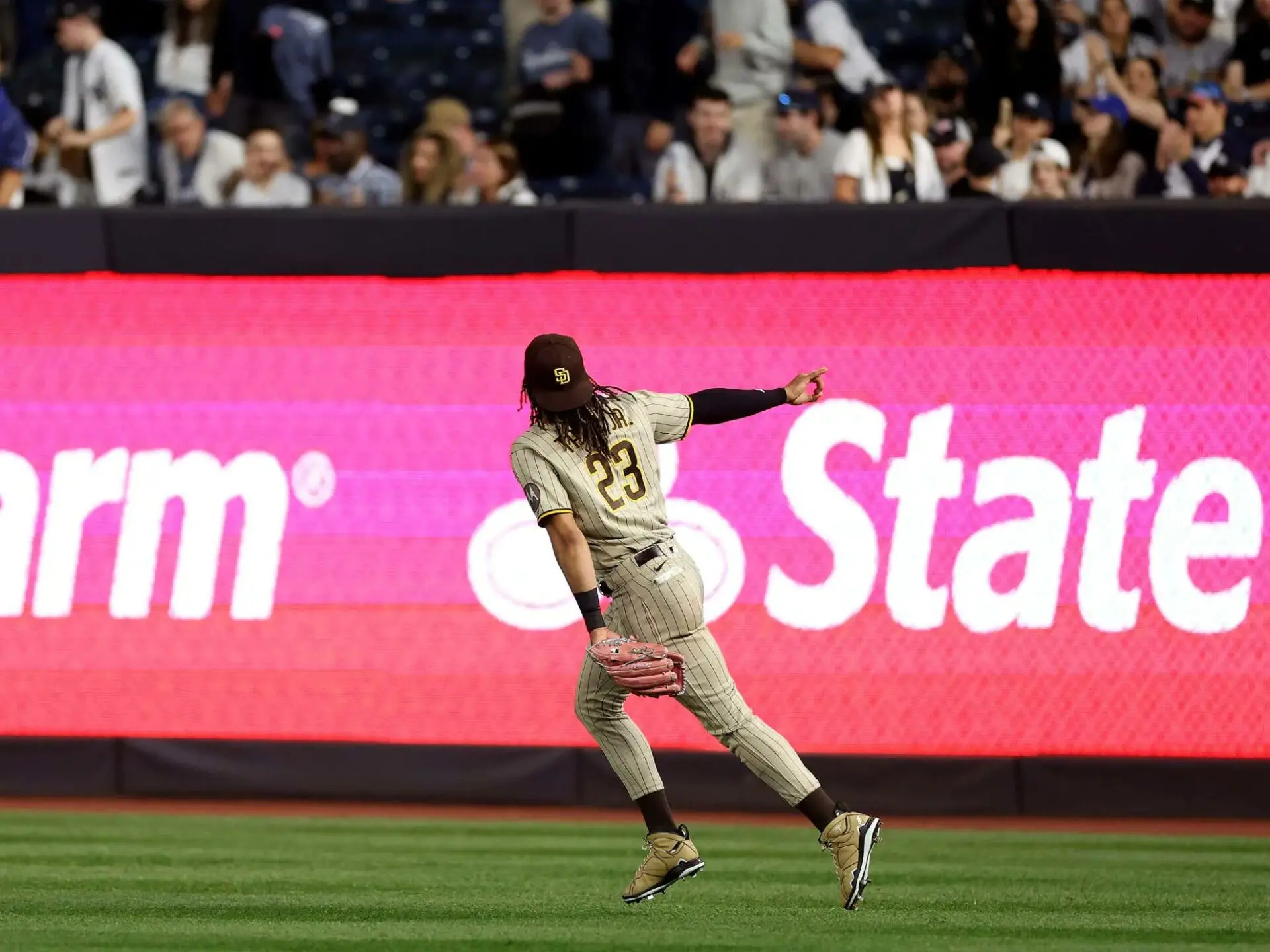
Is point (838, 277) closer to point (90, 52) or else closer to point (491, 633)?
point (491, 633)

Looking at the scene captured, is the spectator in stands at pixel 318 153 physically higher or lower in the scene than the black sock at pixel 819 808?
higher

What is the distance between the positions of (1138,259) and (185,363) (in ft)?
16.2

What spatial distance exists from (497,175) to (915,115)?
2473mm

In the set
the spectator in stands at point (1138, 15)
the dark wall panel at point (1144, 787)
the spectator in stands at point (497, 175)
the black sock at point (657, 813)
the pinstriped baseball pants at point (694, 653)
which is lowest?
the dark wall panel at point (1144, 787)

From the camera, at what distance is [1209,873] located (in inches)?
342

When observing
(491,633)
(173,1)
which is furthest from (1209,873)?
(173,1)

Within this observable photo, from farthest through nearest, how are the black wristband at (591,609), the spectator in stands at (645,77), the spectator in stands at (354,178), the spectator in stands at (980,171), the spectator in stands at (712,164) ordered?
the spectator in stands at (645,77) → the spectator in stands at (354,178) → the spectator in stands at (712,164) → the spectator in stands at (980,171) → the black wristband at (591,609)

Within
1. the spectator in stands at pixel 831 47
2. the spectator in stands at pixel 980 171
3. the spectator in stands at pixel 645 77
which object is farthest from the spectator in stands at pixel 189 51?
the spectator in stands at pixel 980 171

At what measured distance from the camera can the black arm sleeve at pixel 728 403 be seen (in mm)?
7308

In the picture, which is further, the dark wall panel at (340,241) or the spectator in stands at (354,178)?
the spectator in stands at (354,178)

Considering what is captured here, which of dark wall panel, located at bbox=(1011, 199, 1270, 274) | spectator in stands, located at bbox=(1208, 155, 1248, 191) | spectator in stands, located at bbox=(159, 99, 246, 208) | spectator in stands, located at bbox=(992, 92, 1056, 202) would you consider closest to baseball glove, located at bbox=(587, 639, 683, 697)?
dark wall panel, located at bbox=(1011, 199, 1270, 274)

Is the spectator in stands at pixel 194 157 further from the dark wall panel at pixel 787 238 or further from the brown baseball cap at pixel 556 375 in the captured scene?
the brown baseball cap at pixel 556 375

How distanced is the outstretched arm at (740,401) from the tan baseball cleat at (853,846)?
4.63ft

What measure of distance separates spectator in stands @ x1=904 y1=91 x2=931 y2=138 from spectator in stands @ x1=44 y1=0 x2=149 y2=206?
186 inches
